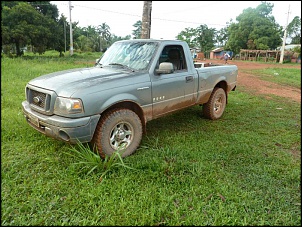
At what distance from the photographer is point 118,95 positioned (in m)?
2.88

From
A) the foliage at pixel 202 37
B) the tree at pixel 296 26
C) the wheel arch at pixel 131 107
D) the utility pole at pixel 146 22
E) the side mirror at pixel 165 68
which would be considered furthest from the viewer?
the foliage at pixel 202 37

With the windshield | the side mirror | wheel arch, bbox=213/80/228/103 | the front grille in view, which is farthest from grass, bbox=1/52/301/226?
wheel arch, bbox=213/80/228/103

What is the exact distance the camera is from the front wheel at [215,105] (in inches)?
185

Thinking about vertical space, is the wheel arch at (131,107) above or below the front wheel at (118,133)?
above

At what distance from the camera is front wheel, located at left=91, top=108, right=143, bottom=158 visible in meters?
2.84

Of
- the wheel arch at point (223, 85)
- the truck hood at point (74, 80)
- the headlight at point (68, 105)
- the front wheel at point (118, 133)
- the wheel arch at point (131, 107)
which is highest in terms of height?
the truck hood at point (74, 80)

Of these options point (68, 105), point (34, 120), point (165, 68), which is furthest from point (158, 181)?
point (34, 120)

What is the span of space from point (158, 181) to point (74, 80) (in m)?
1.66

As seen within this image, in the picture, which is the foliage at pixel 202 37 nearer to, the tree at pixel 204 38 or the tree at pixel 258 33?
the tree at pixel 204 38

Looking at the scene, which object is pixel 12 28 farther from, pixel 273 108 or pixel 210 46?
pixel 210 46

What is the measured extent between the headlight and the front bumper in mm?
94

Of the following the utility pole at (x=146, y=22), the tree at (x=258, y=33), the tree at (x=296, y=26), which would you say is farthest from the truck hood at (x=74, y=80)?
the tree at (x=258, y=33)

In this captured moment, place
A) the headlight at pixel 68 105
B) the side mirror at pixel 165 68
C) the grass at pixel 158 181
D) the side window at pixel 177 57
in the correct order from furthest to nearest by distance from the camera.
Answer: the side window at pixel 177 57 < the side mirror at pixel 165 68 < the headlight at pixel 68 105 < the grass at pixel 158 181

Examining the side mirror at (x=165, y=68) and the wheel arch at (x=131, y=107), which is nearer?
the wheel arch at (x=131, y=107)
